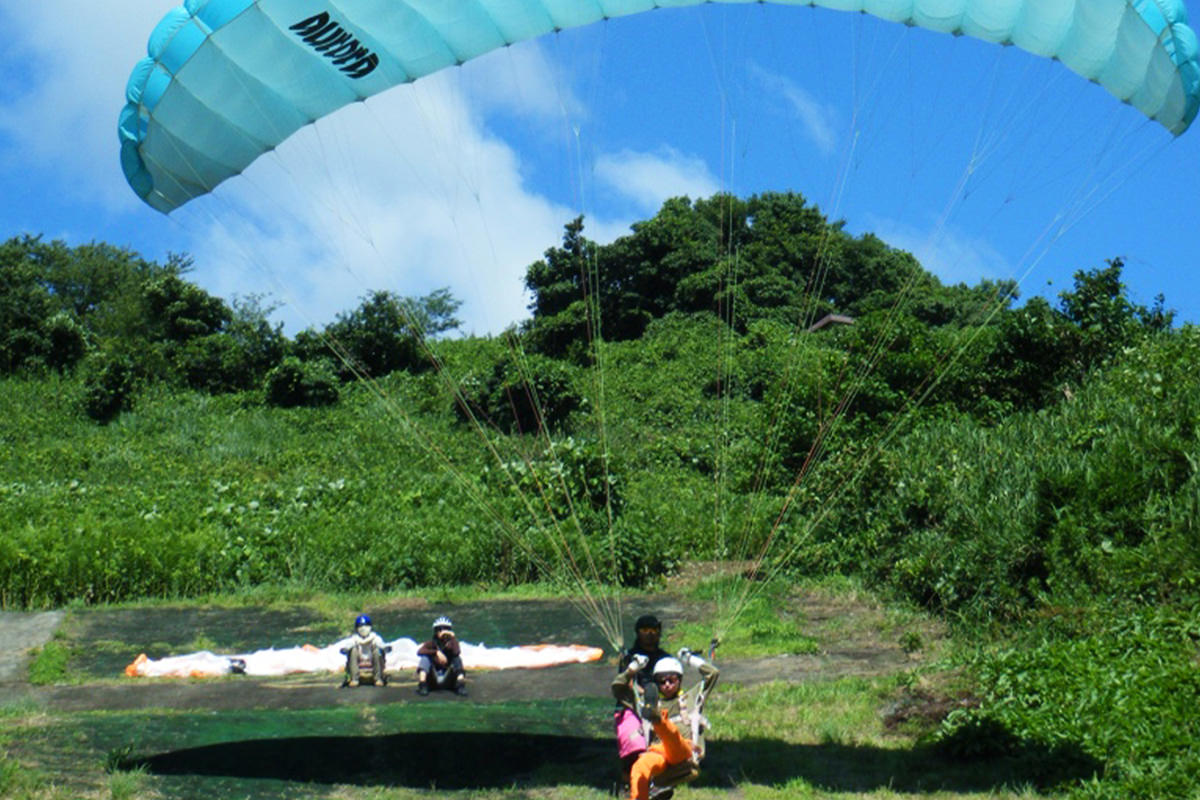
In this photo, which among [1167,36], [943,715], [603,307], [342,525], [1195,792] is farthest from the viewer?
[603,307]

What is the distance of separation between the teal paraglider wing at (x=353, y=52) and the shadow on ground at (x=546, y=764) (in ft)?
12.3

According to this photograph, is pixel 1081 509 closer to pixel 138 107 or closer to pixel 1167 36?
pixel 1167 36

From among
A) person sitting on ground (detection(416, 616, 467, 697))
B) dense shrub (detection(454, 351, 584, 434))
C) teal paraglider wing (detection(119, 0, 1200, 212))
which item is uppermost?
dense shrub (detection(454, 351, 584, 434))

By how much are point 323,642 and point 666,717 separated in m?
8.30

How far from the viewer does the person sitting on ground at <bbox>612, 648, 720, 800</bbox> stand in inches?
238

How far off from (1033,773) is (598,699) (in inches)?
146

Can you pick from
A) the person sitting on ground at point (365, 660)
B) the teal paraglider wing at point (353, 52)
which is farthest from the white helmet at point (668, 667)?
the person sitting on ground at point (365, 660)

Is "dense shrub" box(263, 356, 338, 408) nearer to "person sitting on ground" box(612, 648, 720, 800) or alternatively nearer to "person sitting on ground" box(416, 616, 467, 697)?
"person sitting on ground" box(416, 616, 467, 697)

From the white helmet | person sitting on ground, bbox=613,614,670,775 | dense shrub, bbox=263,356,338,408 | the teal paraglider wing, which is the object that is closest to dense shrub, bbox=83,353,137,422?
dense shrub, bbox=263,356,338,408

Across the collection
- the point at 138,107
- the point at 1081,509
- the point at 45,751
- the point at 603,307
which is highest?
the point at 603,307

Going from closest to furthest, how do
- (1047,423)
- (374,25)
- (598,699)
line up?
(374,25) < (598,699) < (1047,423)

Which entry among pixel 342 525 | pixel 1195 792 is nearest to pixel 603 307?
pixel 342 525

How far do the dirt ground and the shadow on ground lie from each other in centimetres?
154

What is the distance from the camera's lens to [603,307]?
36.9m
